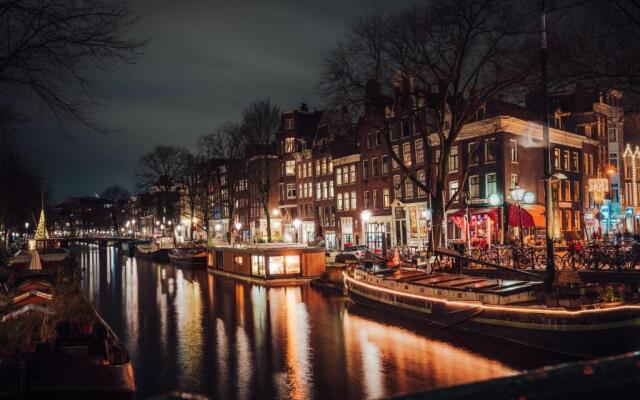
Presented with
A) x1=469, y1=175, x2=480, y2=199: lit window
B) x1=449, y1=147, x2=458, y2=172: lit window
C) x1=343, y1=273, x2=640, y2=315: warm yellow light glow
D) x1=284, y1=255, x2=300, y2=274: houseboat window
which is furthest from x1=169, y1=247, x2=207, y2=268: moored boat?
x1=343, y1=273, x2=640, y2=315: warm yellow light glow

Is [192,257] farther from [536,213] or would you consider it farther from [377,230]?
[536,213]

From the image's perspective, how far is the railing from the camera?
25641 mm

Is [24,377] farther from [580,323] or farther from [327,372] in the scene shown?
[580,323]

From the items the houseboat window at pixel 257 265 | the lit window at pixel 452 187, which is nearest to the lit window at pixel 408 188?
the lit window at pixel 452 187

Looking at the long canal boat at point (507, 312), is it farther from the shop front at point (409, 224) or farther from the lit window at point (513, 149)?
the shop front at point (409, 224)

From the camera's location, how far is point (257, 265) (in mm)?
42969

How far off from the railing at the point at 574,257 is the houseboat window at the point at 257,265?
15.9 m

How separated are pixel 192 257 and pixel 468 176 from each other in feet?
99.8

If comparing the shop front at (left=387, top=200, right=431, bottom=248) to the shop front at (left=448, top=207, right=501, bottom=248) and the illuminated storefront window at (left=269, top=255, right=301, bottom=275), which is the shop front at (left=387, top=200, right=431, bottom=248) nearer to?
the shop front at (left=448, top=207, right=501, bottom=248)

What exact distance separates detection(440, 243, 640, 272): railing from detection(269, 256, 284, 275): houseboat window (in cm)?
1404

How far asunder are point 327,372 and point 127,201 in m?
192

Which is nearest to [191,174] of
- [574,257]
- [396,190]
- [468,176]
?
[396,190]

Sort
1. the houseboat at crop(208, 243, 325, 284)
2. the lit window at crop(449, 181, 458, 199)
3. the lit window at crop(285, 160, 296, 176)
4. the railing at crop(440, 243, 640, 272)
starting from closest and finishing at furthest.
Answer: the railing at crop(440, 243, 640, 272), the houseboat at crop(208, 243, 325, 284), the lit window at crop(449, 181, 458, 199), the lit window at crop(285, 160, 296, 176)

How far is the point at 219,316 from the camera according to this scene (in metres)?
28.0
